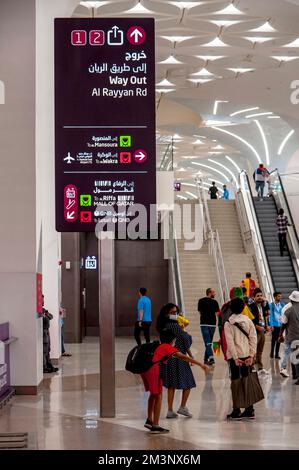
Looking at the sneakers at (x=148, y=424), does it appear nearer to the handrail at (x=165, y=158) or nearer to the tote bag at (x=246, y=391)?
the tote bag at (x=246, y=391)

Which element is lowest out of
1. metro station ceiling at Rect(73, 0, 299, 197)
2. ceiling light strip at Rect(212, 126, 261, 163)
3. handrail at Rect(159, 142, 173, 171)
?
handrail at Rect(159, 142, 173, 171)

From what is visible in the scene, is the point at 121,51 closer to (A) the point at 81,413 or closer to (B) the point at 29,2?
(B) the point at 29,2

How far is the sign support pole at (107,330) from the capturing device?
34.5 ft

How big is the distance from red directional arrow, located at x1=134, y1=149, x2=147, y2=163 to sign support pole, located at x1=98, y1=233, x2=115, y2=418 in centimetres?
103

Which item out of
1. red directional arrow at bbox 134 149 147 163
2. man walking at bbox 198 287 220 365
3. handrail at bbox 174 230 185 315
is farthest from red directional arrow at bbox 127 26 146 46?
handrail at bbox 174 230 185 315

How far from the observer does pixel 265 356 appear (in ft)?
63.1

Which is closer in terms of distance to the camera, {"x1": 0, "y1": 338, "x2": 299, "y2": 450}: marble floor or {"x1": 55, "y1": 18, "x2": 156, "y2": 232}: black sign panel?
{"x1": 0, "y1": 338, "x2": 299, "y2": 450}: marble floor

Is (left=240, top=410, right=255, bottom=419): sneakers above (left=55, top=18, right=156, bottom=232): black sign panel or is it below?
below

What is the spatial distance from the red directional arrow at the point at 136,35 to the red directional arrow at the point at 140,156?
1409mm

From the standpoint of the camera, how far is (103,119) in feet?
34.9

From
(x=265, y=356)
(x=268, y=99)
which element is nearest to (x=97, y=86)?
(x=265, y=356)

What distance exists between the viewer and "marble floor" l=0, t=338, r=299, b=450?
28.5 feet

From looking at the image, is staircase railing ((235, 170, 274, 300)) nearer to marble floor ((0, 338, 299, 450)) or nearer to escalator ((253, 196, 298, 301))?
escalator ((253, 196, 298, 301))

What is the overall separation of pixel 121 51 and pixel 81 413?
Result: 465 cm
